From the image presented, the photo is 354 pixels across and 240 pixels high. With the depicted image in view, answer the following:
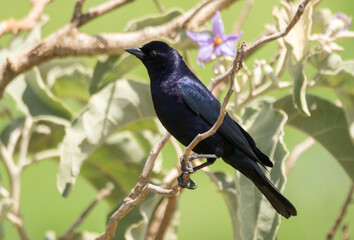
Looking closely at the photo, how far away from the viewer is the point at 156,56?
8.15ft

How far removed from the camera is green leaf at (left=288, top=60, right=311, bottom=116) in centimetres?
230

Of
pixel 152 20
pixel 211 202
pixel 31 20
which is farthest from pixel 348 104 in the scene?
pixel 211 202

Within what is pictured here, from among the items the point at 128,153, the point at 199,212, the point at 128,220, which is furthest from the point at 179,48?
the point at 199,212

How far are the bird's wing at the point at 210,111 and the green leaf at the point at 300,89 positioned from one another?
0.18 meters

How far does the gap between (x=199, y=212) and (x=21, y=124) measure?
54.9 inches

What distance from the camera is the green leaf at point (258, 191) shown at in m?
2.24

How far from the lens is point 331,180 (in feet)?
13.5

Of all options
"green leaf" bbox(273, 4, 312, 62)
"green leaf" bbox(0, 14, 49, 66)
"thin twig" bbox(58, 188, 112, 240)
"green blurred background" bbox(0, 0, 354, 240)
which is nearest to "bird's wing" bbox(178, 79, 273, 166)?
"green leaf" bbox(273, 4, 312, 62)

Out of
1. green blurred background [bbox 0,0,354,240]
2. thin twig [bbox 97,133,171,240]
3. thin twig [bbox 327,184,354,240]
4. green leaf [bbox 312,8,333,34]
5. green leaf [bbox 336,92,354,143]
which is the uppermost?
thin twig [bbox 97,133,171,240]

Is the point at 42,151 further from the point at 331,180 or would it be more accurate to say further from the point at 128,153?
the point at 331,180

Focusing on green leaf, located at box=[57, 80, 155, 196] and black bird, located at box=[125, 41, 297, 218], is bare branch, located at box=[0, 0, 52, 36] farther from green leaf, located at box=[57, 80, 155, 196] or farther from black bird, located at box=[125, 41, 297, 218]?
black bird, located at box=[125, 41, 297, 218]

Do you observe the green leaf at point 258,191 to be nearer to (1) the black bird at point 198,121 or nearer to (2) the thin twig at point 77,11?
Result: (1) the black bird at point 198,121

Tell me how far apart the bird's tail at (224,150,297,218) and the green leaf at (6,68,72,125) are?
2.62 feet

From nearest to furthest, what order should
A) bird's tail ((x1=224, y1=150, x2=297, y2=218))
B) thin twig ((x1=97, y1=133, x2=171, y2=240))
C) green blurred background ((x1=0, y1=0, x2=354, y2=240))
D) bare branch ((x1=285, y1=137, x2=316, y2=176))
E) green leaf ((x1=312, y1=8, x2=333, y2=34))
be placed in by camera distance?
thin twig ((x1=97, y1=133, x2=171, y2=240)) → bird's tail ((x1=224, y1=150, x2=297, y2=218)) → green leaf ((x1=312, y1=8, x2=333, y2=34)) → bare branch ((x1=285, y1=137, x2=316, y2=176)) → green blurred background ((x1=0, y1=0, x2=354, y2=240))
